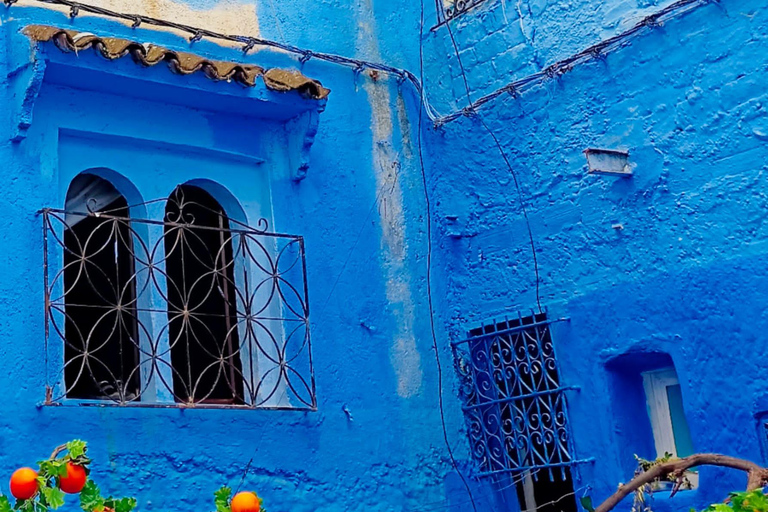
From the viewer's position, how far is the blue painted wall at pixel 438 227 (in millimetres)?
5262

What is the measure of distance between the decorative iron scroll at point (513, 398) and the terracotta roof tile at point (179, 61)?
61.8 inches

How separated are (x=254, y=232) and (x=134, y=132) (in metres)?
0.73

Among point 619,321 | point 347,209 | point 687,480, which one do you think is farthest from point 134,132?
point 687,480

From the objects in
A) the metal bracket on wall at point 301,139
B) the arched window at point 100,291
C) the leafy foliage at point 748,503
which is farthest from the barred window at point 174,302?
the leafy foliage at point 748,503

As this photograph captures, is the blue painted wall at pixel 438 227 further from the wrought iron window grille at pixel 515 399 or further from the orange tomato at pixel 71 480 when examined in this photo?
the orange tomato at pixel 71 480

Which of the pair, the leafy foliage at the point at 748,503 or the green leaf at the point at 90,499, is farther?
the green leaf at the point at 90,499

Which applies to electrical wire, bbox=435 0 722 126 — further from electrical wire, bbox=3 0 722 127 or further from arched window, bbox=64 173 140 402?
arched window, bbox=64 173 140 402

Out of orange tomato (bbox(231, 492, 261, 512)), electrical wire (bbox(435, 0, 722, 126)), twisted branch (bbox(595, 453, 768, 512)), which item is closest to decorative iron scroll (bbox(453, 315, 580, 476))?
electrical wire (bbox(435, 0, 722, 126))

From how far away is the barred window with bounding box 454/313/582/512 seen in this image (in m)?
5.96

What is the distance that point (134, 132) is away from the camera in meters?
5.57

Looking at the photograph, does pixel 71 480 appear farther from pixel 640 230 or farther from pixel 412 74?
pixel 412 74

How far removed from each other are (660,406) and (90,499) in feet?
10.6

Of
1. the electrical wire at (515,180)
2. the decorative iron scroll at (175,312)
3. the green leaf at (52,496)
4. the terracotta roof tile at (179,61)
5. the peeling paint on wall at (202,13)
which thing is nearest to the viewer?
the green leaf at (52,496)

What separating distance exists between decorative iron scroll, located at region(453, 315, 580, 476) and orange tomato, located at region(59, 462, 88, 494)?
291cm
